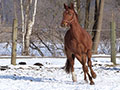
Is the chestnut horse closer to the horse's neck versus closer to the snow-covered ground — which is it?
the horse's neck

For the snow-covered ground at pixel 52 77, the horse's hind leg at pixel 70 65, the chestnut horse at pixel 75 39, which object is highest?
the chestnut horse at pixel 75 39

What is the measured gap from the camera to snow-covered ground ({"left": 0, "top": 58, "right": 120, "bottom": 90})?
18.8ft

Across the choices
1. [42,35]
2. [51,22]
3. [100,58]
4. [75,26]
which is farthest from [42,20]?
[75,26]

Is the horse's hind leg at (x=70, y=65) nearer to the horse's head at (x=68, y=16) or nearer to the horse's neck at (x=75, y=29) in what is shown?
the horse's neck at (x=75, y=29)

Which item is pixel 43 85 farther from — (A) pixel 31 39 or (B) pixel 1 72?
(A) pixel 31 39

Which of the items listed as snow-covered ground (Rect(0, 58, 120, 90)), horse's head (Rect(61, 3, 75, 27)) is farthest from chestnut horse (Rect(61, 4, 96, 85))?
snow-covered ground (Rect(0, 58, 120, 90))

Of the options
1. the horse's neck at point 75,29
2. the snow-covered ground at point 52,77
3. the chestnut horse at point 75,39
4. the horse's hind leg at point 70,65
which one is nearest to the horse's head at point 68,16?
the chestnut horse at point 75,39

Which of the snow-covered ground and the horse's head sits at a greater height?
the horse's head

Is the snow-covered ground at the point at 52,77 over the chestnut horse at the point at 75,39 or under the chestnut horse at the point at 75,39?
under

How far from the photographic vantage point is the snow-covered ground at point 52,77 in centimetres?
574

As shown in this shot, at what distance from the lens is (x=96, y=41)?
49.1ft

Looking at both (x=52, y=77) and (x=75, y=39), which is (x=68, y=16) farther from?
(x=52, y=77)

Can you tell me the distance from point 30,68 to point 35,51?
6358 millimetres

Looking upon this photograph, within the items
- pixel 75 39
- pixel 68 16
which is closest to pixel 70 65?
pixel 75 39
